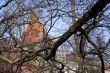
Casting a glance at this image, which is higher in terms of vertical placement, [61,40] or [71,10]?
[71,10]

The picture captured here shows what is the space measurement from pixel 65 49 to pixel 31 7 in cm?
548

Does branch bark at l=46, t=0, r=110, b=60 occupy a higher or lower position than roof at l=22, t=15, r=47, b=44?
lower

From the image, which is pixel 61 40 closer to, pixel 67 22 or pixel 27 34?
pixel 67 22

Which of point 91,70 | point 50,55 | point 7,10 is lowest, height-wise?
point 91,70

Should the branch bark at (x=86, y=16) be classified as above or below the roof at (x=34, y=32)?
below

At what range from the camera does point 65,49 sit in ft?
68.5

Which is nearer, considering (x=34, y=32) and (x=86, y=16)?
(x=86, y=16)

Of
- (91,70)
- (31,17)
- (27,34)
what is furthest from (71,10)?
(91,70)

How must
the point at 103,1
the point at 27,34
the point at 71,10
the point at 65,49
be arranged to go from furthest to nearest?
Answer: the point at 65,49 < the point at 27,34 < the point at 71,10 < the point at 103,1

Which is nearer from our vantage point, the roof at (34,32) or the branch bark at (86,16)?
the branch bark at (86,16)

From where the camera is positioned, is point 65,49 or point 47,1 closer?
point 47,1

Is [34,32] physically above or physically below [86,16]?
above

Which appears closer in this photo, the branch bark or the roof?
the branch bark

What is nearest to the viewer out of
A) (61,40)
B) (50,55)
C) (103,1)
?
(103,1)
